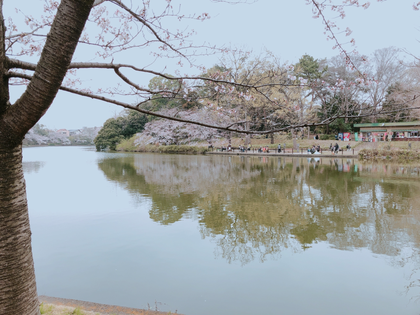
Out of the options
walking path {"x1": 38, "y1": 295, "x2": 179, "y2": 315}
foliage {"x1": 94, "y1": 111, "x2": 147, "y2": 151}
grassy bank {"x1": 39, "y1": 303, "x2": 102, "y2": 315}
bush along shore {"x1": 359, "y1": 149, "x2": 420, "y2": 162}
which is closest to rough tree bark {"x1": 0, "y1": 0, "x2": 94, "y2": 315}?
grassy bank {"x1": 39, "y1": 303, "x2": 102, "y2": 315}

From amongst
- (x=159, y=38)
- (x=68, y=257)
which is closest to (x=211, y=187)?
(x=68, y=257)

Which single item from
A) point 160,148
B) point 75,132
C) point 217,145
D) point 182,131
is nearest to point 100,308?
point 182,131

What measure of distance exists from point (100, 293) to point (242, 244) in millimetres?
2200

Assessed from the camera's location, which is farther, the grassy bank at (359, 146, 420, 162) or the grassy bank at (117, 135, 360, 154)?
the grassy bank at (117, 135, 360, 154)

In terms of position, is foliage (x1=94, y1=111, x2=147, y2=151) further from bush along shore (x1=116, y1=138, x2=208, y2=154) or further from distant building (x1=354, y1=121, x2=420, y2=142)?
distant building (x1=354, y1=121, x2=420, y2=142)

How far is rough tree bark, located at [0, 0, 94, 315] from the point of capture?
1380 mm

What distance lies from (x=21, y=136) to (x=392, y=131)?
3032 cm

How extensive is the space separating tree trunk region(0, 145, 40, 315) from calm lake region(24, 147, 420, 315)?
1.51 meters

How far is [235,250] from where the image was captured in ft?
14.0

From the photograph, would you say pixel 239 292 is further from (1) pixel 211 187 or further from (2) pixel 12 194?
(1) pixel 211 187

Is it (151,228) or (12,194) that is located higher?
(12,194)

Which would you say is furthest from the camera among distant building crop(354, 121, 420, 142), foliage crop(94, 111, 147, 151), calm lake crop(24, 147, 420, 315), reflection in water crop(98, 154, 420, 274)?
foliage crop(94, 111, 147, 151)

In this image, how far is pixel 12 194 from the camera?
1.61 metres

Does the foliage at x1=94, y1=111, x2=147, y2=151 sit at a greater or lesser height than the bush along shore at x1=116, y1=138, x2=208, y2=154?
greater
